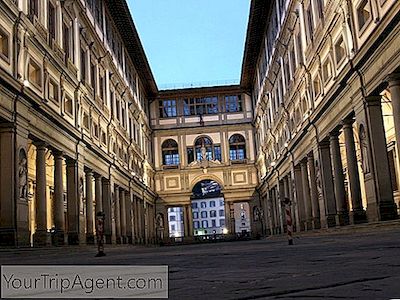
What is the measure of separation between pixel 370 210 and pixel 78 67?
17.6 meters

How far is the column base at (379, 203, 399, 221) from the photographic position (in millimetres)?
19203

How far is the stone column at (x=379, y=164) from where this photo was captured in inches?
763

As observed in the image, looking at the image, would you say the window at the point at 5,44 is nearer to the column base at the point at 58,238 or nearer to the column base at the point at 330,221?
the column base at the point at 58,238

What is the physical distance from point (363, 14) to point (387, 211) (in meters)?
7.45

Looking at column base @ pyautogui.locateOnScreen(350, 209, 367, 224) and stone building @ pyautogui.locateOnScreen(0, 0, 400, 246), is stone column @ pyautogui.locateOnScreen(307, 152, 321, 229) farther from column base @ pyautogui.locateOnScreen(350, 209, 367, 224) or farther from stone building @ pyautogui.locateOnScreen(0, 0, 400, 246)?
column base @ pyautogui.locateOnScreen(350, 209, 367, 224)

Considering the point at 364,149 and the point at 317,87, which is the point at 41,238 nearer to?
the point at 364,149

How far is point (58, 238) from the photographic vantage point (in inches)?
963

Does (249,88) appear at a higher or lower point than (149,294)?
higher

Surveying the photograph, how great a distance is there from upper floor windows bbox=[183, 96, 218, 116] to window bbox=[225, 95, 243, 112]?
121cm

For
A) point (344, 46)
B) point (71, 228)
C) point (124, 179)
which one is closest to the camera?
point (344, 46)

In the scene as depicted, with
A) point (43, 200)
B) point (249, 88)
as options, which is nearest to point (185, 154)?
point (249, 88)

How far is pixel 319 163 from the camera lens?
28.9m

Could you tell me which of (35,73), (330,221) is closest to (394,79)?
(330,221)

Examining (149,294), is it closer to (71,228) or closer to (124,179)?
(71,228)
